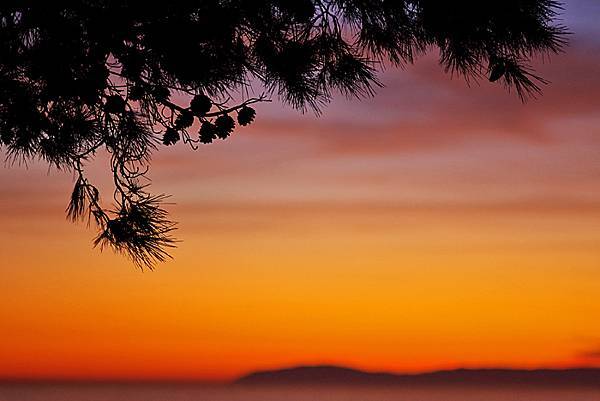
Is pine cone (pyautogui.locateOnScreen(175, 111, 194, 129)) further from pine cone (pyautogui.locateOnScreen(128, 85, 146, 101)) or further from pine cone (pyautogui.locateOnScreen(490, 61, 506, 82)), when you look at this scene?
pine cone (pyautogui.locateOnScreen(490, 61, 506, 82))

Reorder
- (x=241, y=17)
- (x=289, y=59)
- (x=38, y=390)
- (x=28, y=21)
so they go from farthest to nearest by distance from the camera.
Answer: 1. (x=38, y=390)
2. (x=289, y=59)
3. (x=241, y=17)
4. (x=28, y=21)

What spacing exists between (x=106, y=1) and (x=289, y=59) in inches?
32.2

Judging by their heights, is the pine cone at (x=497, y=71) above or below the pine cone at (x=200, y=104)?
above

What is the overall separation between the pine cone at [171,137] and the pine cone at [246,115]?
30cm

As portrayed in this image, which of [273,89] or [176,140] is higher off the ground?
[273,89]

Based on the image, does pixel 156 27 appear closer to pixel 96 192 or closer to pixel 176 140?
pixel 176 140

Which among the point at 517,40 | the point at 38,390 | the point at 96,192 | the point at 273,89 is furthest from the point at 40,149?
the point at 38,390

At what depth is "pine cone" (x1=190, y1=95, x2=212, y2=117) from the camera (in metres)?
3.86

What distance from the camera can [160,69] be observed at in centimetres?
422

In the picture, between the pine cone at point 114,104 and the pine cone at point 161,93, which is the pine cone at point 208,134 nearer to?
the pine cone at point 114,104

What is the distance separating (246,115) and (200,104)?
18 centimetres

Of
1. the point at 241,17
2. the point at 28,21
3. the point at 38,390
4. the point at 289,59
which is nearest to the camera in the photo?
the point at 28,21

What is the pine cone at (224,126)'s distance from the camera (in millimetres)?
3859

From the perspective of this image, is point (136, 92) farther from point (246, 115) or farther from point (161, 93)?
point (246, 115)
